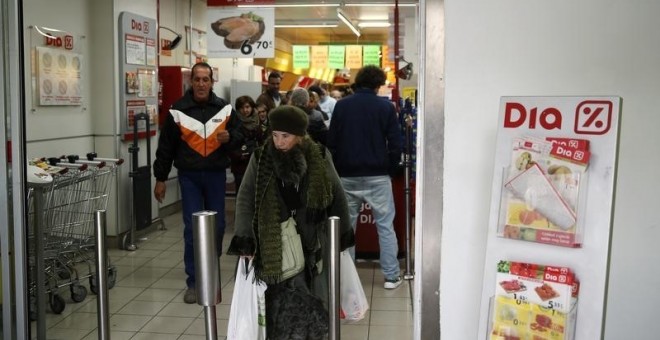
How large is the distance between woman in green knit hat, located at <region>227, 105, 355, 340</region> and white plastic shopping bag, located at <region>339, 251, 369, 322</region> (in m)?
0.08

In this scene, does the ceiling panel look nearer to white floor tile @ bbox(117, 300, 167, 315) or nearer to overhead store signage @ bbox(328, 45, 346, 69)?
overhead store signage @ bbox(328, 45, 346, 69)

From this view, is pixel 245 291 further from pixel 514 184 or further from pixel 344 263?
pixel 514 184

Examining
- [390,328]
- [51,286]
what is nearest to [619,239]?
[390,328]

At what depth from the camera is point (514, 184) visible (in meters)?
2.21

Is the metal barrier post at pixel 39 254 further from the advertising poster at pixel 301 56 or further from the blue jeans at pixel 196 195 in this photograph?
the advertising poster at pixel 301 56

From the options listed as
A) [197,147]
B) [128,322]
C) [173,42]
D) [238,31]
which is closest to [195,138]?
[197,147]

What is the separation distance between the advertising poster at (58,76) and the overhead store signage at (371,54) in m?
11.4

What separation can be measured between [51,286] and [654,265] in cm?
379

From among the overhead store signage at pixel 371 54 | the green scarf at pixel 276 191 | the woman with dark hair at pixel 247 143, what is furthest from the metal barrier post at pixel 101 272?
the overhead store signage at pixel 371 54

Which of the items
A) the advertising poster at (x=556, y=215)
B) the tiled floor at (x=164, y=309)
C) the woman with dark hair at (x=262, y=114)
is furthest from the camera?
the woman with dark hair at (x=262, y=114)

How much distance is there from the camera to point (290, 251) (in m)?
3.38

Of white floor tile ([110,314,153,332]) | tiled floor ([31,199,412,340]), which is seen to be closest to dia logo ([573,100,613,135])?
tiled floor ([31,199,412,340])

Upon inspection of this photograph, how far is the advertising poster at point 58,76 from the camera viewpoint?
573 centimetres

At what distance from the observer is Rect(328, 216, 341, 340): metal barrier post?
10.1 ft
